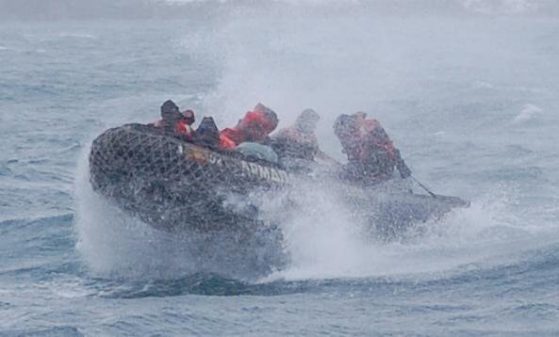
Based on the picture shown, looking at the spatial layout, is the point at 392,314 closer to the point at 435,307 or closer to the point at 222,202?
the point at 435,307

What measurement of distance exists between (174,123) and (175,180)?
0.93 metres

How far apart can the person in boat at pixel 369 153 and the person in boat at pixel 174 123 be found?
2473 millimetres

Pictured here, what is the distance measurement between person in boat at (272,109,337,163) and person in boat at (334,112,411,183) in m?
0.40

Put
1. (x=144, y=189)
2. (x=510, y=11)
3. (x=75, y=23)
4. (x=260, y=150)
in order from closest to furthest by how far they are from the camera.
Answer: (x=144, y=189) → (x=260, y=150) → (x=75, y=23) → (x=510, y=11)

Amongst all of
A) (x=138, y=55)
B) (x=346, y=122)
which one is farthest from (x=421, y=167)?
(x=138, y=55)

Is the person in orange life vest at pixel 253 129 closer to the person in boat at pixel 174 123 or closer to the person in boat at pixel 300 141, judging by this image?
the person in boat at pixel 300 141

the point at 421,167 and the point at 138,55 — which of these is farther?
the point at 138,55

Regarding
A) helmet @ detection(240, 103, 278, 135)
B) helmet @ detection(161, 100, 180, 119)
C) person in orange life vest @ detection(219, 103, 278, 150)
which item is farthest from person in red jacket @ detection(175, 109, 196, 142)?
helmet @ detection(240, 103, 278, 135)

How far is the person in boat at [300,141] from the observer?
1487 centimetres

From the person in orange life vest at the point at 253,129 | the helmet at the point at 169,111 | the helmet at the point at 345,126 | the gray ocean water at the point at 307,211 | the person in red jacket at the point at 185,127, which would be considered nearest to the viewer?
the gray ocean water at the point at 307,211

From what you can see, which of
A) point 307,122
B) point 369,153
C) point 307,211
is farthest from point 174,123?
point 369,153

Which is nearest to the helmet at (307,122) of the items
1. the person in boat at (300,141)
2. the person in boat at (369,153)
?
the person in boat at (300,141)

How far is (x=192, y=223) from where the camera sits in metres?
13.0

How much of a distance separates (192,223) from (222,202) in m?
0.42
